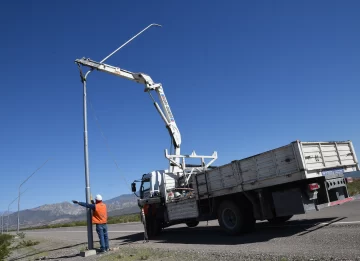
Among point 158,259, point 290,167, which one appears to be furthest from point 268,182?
point 158,259

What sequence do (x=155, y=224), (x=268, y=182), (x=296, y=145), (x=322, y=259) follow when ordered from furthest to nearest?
(x=155, y=224)
(x=268, y=182)
(x=296, y=145)
(x=322, y=259)

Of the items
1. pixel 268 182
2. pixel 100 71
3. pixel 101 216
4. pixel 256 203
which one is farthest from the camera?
pixel 100 71

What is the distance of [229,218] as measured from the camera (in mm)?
9844

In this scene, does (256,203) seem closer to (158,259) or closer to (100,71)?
(158,259)

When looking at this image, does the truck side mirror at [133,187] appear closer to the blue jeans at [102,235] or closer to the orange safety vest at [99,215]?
the orange safety vest at [99,215]

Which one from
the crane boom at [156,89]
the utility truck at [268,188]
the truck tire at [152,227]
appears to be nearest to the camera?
the utility truck at [268,188]

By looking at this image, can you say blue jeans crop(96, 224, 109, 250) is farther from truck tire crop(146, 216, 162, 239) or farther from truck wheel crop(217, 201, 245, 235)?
truck wheel crop(217, 201, 245, 235)

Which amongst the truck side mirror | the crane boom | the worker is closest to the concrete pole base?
the worker

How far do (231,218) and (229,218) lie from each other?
10 cm

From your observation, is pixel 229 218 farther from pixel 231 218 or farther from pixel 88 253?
pixel 88 253

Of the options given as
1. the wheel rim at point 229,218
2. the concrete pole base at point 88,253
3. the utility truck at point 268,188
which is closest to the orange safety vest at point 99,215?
the concrete pole base at point 88,253

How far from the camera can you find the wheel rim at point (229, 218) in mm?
9617

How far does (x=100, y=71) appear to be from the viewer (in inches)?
627

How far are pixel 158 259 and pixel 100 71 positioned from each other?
438 inches
